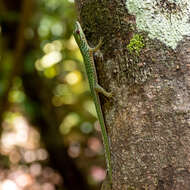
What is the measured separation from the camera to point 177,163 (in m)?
1.48

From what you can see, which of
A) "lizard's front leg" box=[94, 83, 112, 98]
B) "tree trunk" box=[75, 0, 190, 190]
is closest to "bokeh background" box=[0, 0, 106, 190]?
"lizard's front leg" box=[94, 83, 112, 98]

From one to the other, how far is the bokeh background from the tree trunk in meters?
2.56

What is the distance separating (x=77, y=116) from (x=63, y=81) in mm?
576

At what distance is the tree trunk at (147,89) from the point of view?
1502 millimetres

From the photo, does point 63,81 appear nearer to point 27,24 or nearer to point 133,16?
point 27,24

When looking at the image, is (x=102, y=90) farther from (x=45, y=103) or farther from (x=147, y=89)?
(x=45, y=103)

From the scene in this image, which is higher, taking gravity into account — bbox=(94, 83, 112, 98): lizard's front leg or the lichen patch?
the lichen patch

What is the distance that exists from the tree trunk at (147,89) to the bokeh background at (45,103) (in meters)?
2.56

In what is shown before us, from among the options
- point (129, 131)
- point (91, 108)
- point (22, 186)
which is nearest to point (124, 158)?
point (129, 131)

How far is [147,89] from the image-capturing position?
157 cm

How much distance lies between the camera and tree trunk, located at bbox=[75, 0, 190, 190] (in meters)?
1.50

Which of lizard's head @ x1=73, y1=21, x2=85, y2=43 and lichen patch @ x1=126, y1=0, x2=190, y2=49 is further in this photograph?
lizard's head @ x1=73, y1=21, x2=85, y2=43

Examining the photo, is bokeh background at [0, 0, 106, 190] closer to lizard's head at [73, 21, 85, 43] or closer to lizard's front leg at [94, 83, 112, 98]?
lizard's head at [73, 21, 85, 43]

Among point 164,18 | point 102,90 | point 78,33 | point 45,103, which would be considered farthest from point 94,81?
point 45,103
